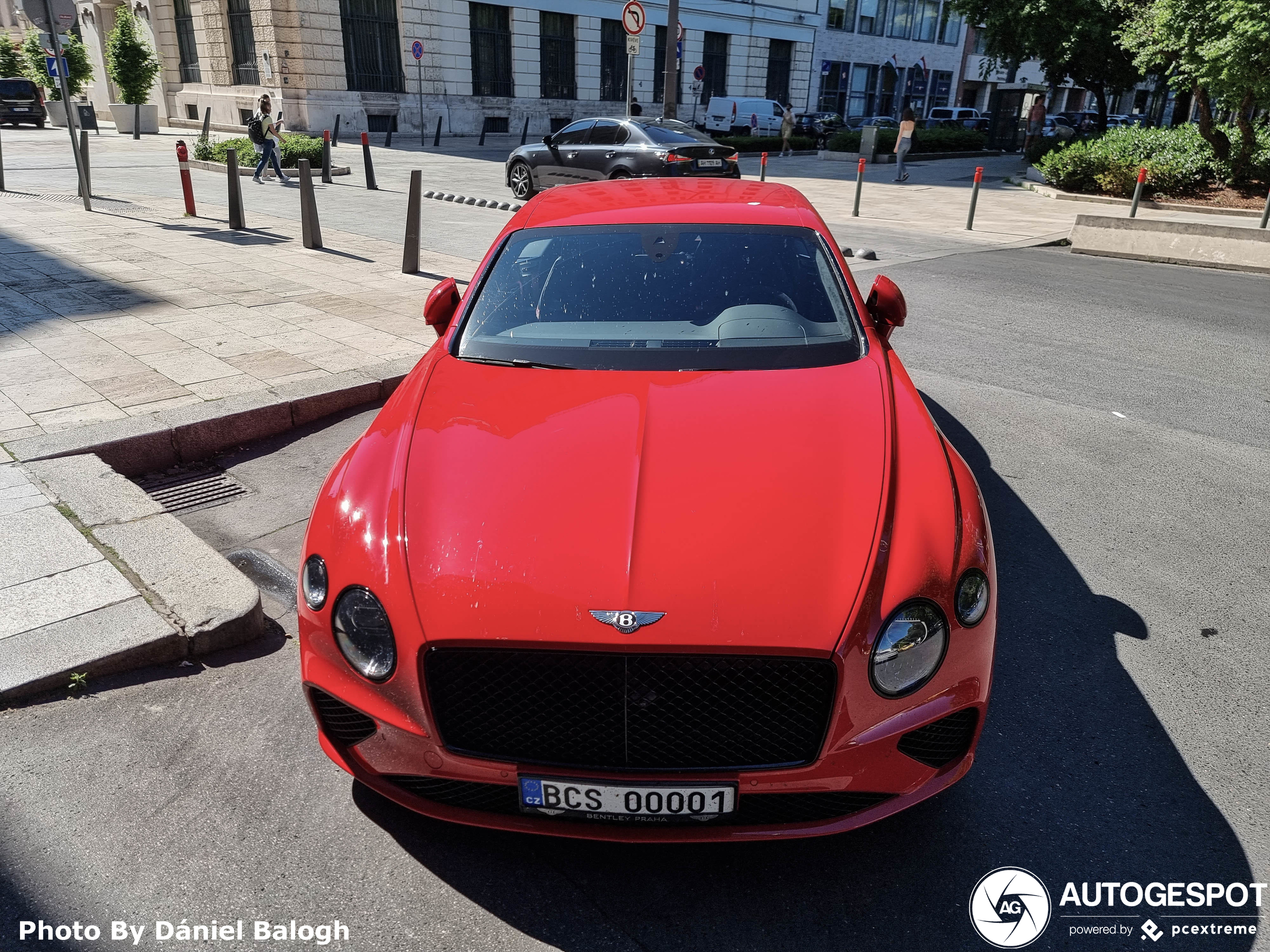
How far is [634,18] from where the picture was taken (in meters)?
13.4

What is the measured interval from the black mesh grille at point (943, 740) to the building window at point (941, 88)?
68326 millimetres

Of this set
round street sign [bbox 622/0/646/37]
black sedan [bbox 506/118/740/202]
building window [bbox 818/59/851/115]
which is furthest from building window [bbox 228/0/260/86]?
building window [bbox 818/59/851/115]

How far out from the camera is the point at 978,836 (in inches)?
104

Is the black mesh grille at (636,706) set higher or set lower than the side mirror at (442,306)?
lower

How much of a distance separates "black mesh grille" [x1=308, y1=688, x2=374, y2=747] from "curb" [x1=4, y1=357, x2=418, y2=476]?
329cm

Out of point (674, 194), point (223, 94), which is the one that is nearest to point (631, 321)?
point (674, 194)

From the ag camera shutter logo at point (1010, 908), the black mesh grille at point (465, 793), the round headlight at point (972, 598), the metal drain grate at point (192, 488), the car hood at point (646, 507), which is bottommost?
the metal drain grate at point (192, 488)

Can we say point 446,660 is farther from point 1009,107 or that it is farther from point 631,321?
point 1009,107

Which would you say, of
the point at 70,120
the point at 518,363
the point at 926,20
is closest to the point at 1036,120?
the point at 70,120

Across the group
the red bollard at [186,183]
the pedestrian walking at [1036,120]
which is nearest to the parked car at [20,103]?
the red bollard at [186,183]

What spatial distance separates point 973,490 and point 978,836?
3.41ft

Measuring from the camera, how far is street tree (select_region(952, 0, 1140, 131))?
27.1 meters

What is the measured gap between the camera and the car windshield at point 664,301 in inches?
131

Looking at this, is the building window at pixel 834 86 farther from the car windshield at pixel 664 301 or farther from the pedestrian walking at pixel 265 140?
the car windshield at pixel 664 301
